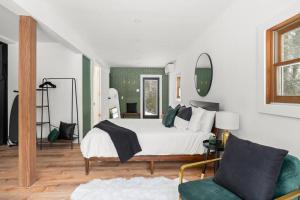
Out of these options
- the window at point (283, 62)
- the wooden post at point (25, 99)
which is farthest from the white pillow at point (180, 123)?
the wooden post at point (25, 99)

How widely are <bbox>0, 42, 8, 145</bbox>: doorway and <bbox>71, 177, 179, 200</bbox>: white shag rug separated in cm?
330

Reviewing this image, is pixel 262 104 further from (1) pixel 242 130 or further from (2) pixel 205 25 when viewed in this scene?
(2) pixel 205 25

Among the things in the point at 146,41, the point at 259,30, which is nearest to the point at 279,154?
the point at 259,30

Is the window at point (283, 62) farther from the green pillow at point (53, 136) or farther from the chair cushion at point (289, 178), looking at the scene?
the green pillow at point (53, 136)

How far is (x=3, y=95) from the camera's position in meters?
4.75

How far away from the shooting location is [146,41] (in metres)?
4.95

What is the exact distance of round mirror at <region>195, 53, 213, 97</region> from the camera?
3.81 meters

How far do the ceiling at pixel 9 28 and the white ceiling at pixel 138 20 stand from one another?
0.65 m

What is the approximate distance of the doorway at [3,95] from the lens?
4.68 meters

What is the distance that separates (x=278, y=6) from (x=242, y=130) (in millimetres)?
1558

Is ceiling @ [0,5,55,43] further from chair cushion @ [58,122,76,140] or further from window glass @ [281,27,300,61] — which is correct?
window glass @ [281,27,300,61]

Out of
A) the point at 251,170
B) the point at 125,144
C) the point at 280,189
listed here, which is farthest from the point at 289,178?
the point at 125,144

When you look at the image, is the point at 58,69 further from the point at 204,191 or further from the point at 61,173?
the point at 204,191

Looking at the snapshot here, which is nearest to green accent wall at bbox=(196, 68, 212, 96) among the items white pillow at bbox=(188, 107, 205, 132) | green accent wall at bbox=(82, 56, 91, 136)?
white pillow at bbox=(188, 107, 205, 132)
